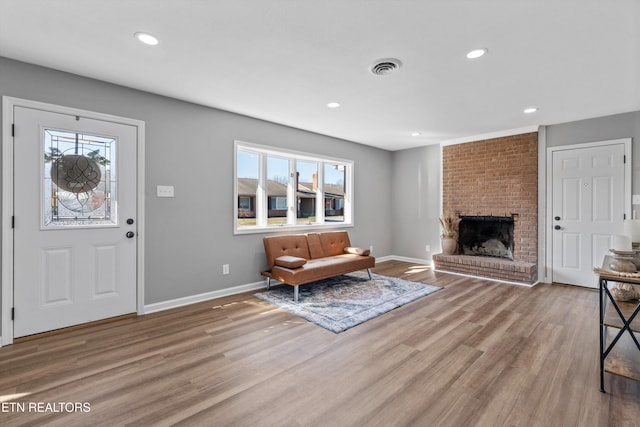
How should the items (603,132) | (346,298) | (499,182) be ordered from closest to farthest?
(346,298)
(603,132)
(499,182)

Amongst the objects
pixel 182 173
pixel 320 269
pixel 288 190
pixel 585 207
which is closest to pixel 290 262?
pixel 320 269

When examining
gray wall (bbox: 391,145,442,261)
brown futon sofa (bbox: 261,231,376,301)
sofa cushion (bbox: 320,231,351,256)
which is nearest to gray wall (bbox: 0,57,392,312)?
brown futon sofa (bbox: 261,231,376,301)

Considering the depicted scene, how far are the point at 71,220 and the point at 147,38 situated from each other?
6.13 feet

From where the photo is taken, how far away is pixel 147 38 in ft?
7.26

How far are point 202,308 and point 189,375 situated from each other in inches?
55.8

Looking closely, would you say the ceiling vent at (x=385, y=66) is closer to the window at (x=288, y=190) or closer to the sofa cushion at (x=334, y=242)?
the window at (x=288, y=190)

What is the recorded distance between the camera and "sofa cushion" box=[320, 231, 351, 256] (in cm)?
478

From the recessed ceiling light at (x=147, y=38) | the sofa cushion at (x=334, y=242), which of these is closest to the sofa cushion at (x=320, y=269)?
the sofa cushion at (x=334, y=242)

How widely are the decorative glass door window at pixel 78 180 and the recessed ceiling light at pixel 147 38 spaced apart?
4.11ft

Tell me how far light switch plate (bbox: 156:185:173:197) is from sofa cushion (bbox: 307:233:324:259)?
2.07m

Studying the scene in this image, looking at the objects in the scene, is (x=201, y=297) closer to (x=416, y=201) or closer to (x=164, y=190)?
(x=164, y=190)

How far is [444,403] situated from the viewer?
1785 millimetres

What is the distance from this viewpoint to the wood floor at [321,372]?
1.68 meters

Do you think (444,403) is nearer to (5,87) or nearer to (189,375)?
(189,375)
